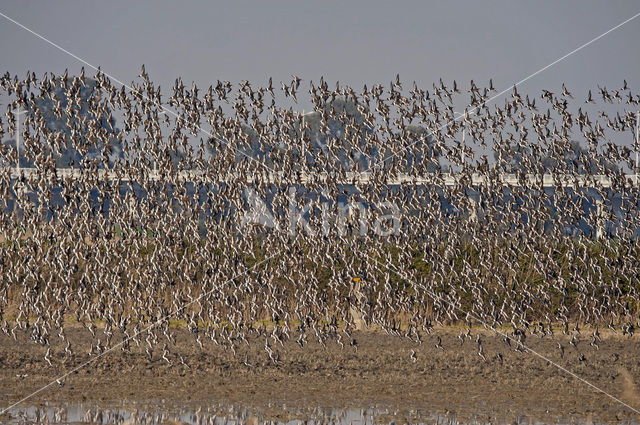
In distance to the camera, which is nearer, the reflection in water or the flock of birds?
the reflection in water

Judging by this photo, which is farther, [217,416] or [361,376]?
[361,376]

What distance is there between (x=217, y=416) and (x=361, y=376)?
252cm

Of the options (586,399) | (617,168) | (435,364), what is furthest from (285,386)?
(617,168)

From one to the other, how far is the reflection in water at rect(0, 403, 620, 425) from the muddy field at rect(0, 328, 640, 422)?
218 millimetres

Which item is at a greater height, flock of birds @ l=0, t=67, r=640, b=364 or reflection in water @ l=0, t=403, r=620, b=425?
flock of birds @ l=0, t=67, r=640, b=364

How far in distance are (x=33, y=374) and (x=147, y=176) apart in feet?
8.97

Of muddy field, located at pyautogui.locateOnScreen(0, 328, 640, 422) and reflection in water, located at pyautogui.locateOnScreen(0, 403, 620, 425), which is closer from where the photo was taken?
reflection in water, located at pyautogui.locateOnScreen(0, 403, 620, 425)

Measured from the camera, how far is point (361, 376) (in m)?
9.33

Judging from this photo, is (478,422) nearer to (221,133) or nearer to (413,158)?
(413,158)

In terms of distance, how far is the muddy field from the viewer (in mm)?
7934

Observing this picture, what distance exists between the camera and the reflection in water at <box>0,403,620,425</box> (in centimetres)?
690

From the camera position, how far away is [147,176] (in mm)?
10633

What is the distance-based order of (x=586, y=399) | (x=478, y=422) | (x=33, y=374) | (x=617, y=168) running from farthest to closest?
1. (x=617, y=168)
2. (x=33, y=374)
3. (x=586, y=399)
4. (x=478, y=422)

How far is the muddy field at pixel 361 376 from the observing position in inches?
312
